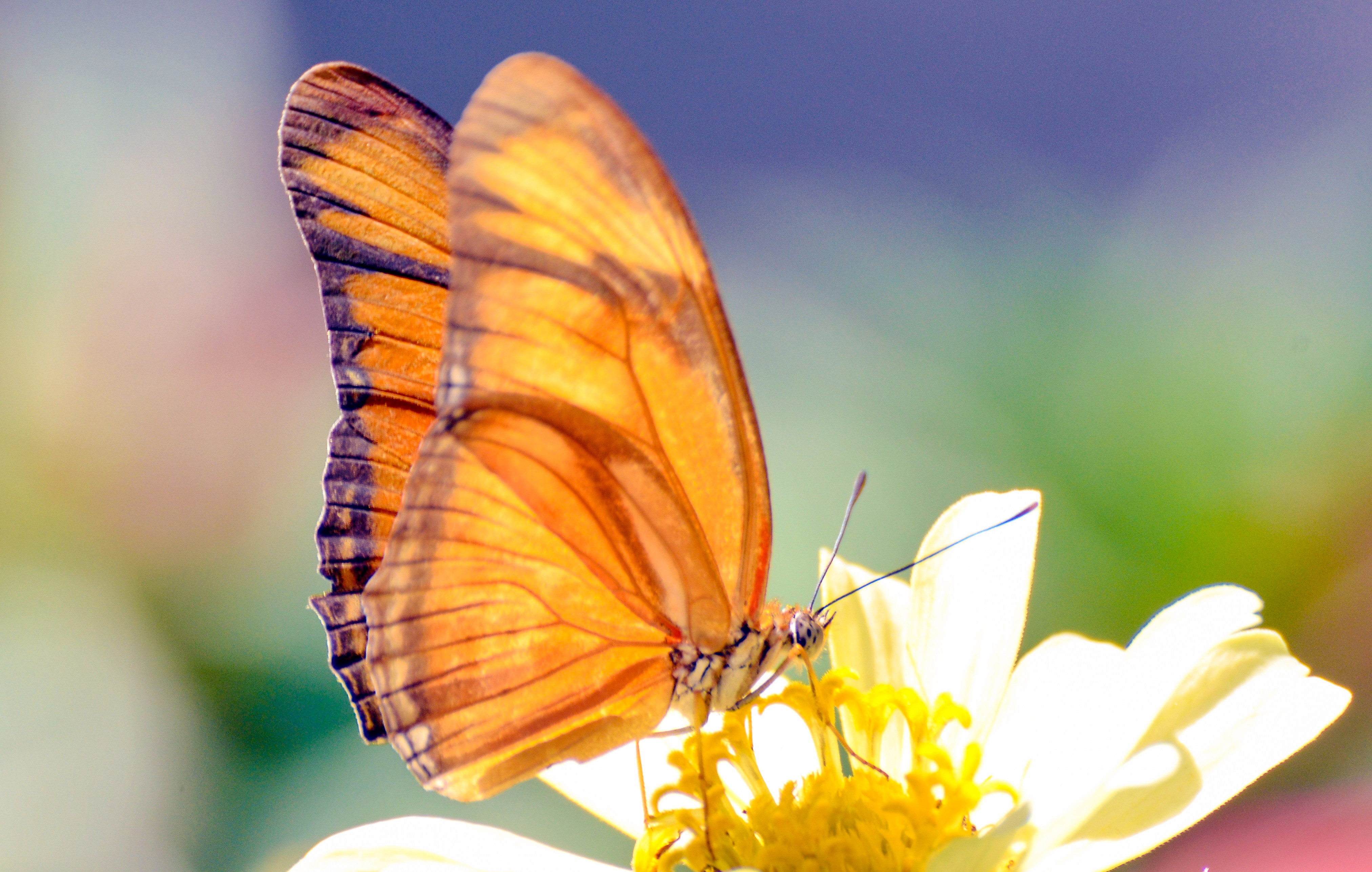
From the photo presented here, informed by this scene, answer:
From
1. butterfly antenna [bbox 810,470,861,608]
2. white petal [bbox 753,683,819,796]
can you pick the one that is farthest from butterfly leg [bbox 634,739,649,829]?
butterfly antenna [bbox 810,470,861,608]

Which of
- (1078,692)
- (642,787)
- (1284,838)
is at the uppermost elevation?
(1078,692)

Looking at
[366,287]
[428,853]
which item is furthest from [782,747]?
[366,287]

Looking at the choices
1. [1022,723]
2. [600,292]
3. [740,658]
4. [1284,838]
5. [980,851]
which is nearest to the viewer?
[980,851]

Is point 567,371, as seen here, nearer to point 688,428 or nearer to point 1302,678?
point 688,428

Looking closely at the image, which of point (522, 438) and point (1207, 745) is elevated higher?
point (522, 438)

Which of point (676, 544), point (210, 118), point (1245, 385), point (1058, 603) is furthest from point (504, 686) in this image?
point (210, 118)

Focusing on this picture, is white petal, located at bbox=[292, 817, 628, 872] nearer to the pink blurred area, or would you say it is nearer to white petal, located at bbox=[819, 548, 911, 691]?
white petal, located at bbox=[819, 548, 911, 691]

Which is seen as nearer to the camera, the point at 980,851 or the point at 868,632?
the point at 980,851

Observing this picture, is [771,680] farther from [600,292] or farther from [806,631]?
[600,292]
